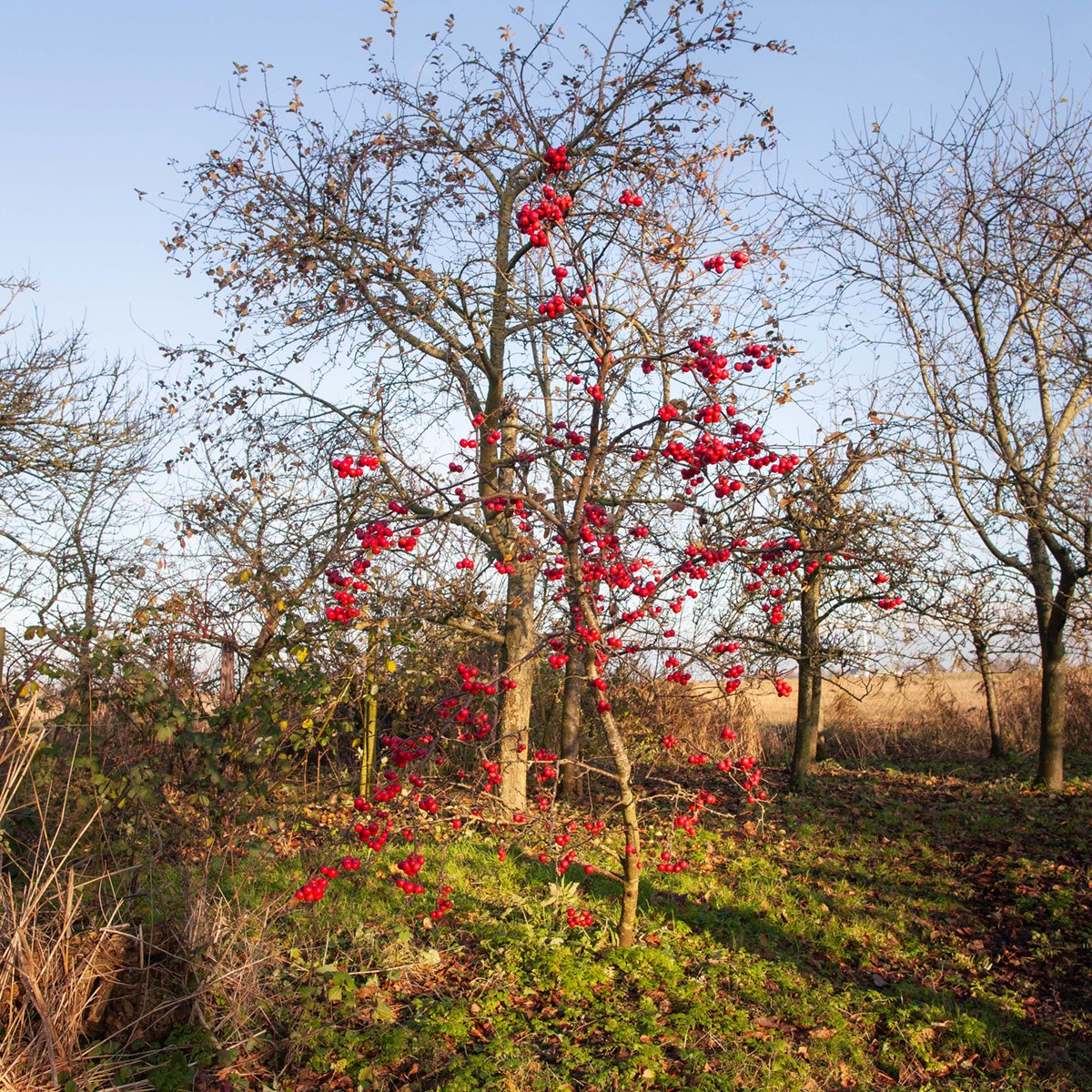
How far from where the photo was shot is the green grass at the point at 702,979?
3180mm

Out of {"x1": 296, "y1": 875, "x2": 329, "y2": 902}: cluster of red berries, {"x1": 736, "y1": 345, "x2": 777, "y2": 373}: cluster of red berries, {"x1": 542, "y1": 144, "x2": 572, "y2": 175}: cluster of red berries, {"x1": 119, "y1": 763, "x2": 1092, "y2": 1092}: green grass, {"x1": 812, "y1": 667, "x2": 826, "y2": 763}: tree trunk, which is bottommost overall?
{"x1": 119, "y1": 763, "x2": 1092, "y2": 1092}: green grass

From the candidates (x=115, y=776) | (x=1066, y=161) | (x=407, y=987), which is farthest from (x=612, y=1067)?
(x=1066, y=161)

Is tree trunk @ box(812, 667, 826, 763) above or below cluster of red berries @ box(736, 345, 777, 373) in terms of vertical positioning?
below

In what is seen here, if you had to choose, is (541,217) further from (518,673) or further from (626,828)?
(518,673)

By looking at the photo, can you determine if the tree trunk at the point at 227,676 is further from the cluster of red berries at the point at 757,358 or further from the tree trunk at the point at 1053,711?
the tree trunk at the point at 1053,711

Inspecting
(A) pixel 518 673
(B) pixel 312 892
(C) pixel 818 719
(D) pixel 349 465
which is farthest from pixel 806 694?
(D) pixel 349 465

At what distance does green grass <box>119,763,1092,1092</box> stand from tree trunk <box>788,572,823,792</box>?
7.82 ft

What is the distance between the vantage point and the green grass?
10.4ft

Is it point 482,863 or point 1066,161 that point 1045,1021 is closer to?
point 482,863

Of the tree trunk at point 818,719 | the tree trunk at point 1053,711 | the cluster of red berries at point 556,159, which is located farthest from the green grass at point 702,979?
the cluster of red berries at point 556,159

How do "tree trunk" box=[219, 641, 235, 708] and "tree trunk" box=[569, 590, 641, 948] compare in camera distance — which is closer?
"tree trunk" box=[569, 590, 641, 948]

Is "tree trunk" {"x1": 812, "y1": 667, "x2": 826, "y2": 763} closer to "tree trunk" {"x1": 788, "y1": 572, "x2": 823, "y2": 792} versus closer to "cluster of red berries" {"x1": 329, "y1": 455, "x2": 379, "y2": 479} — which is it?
"tree trunk" {"x1": 788, "y1": 572, "x2": 823, "y2": 792}

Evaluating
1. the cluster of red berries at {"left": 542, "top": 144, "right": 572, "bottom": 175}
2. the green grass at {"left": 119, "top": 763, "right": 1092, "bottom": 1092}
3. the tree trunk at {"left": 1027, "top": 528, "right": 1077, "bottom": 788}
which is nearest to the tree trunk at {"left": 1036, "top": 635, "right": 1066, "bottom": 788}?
the tree trunk at {"left": 1027, "top": 528, "right": 1077, "bottom": 788}

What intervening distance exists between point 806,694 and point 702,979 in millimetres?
5467
